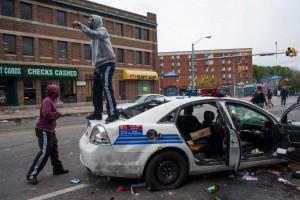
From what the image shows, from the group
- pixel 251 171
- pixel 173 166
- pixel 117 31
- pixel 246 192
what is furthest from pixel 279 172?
pixel 117 31

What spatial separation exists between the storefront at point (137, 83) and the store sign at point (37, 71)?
306 inches

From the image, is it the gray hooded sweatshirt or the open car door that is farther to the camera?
the gray hooded sweatshirt

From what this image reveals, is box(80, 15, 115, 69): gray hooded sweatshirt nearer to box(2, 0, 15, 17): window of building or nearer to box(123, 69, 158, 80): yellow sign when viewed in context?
box(2, 0, 15, 17): window of building

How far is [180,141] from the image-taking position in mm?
5270

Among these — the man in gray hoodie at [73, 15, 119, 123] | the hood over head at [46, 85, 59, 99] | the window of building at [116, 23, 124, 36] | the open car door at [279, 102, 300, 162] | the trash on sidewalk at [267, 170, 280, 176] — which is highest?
the window of building at [116, 23, 124, 36]

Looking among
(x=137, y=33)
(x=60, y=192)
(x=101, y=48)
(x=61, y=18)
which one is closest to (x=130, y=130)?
(x=60, y=192)

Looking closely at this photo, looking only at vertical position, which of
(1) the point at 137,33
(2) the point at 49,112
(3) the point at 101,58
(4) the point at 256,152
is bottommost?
(4) the point at 256,152

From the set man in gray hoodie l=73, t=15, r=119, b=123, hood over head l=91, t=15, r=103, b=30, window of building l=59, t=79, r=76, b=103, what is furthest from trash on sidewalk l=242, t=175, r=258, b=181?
window of building l=59, t=79, r=76, b=103

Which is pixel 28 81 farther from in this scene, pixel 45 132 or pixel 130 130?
pixel 130 130

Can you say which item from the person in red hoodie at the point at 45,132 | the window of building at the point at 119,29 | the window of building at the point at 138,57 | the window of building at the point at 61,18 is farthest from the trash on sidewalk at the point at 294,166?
the window of building at the point at 138,57

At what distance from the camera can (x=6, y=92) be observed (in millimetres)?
32469

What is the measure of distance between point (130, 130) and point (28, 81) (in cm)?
3092

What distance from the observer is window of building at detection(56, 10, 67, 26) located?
36969mm

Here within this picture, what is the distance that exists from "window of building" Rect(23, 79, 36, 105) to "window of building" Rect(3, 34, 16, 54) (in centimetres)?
300
